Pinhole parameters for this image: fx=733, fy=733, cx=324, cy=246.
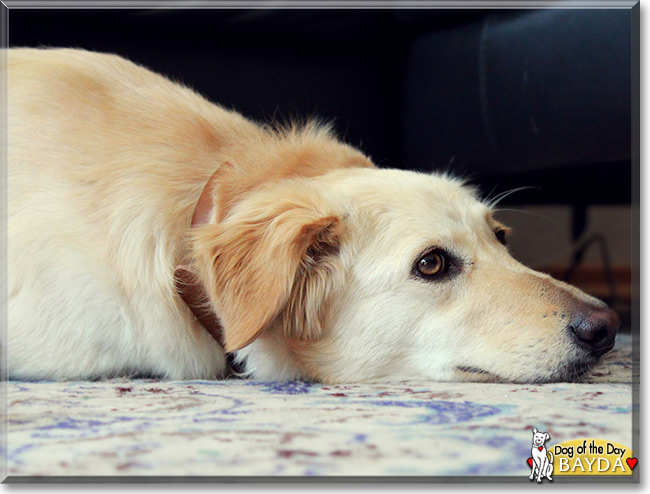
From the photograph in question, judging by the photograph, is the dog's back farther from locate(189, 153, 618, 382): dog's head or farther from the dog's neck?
locate(189, 153, 618, 382): dog's head

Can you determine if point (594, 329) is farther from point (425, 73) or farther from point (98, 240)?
point (425, 73)

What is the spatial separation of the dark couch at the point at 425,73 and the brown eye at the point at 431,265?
931 millimetres

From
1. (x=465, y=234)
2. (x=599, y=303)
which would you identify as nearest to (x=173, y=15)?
(x=465, y=234)

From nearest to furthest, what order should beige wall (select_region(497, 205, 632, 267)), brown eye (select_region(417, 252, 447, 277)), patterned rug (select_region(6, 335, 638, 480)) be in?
1. patterned rug (select_region(6, 335, 638, 480))
2. brown eye (select_region(417, 252, 447, 277))
3. beige wall (select_region(497, 205, 632, 267))

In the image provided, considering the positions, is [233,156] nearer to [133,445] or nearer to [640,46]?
[133,445]

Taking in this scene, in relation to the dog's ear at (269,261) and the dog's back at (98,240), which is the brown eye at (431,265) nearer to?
the dog's ear at (269,261)

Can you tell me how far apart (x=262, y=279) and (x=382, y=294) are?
0.25 meters

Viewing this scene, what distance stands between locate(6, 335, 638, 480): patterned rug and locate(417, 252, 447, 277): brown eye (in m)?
0.22

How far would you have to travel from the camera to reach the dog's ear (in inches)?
52.0

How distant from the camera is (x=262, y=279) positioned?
1.34 metres

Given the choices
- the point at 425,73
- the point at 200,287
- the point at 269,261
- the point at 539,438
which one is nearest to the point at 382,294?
the point at 269,261

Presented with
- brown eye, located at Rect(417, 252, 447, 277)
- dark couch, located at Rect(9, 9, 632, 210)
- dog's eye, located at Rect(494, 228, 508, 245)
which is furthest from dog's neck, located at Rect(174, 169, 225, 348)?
dark couch, located at Rect(9, 9, 632, 210)

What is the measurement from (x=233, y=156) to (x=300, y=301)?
0.39 meters

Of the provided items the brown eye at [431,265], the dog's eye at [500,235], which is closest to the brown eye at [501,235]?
the dog's eye at [500,235]
